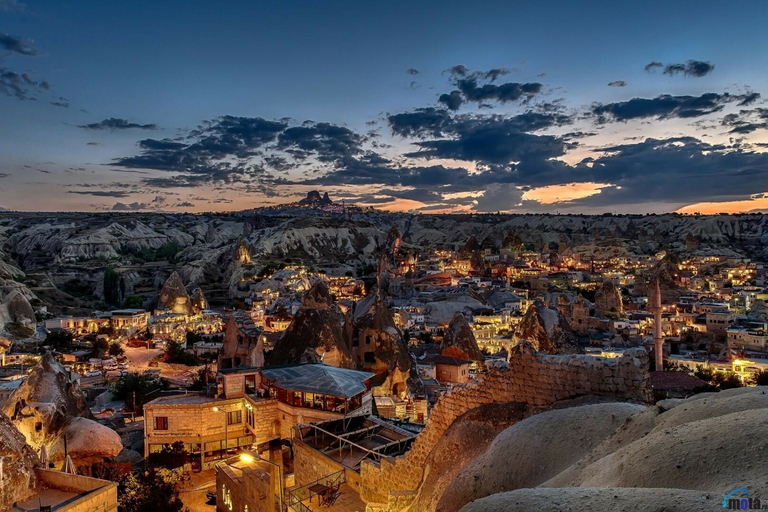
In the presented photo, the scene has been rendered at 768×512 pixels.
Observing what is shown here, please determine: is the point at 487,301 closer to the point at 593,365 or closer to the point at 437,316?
the point at 437,316

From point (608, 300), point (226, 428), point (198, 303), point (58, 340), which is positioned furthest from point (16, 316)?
point (608, 300)

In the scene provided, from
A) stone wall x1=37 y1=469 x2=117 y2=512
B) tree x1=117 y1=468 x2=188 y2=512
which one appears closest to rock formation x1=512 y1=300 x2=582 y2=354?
tree x1=117 y1=468 x2=188 y2=512

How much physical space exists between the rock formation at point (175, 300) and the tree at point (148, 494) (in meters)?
47.6

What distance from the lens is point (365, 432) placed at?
11844mm

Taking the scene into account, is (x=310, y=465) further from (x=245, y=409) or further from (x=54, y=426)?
(x=54, y=426)

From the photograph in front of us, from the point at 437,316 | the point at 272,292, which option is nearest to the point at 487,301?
the point at 437,316

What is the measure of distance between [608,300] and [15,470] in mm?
56854

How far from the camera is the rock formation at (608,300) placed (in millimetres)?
56775

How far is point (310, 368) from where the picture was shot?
16.8 meters

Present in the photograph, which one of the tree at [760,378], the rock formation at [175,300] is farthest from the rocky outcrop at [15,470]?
the rock formation at [175,300]

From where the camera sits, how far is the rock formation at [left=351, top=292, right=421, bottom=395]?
2392cm

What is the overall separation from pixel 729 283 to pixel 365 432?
76614mm

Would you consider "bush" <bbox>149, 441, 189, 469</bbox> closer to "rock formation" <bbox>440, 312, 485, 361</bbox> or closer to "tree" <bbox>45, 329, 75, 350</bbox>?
"rock formation" <bbox>440, 312, 485, 361</bbox>

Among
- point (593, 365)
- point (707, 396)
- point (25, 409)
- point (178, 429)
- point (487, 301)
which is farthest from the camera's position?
point (487, 301)
